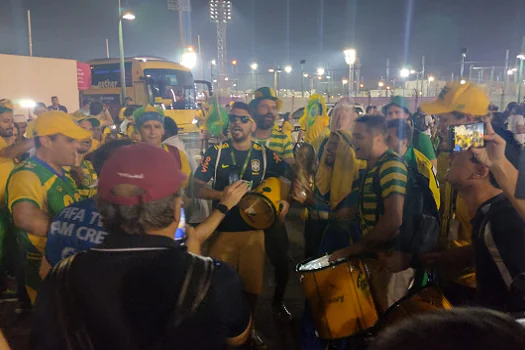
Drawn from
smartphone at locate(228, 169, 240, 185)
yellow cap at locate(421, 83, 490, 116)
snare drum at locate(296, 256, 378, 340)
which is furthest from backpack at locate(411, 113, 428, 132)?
snare drum at locate(296, 256, 378, 340)

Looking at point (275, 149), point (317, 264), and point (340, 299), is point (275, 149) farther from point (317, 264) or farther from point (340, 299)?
point (340, 299)

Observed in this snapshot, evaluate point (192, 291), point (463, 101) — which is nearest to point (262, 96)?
point (463, 101)

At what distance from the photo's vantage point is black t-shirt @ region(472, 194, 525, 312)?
2070 millimetres

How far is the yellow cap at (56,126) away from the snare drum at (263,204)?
1.40 m

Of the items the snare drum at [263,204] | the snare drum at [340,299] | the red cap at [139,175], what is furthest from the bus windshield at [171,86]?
the red cap at [139,175]

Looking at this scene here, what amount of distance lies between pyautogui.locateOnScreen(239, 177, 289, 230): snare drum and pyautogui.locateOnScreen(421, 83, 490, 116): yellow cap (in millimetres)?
1575

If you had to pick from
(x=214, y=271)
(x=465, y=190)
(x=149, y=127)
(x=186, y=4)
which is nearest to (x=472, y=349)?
(x=214, y=271)

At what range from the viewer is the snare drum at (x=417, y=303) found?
2020mm

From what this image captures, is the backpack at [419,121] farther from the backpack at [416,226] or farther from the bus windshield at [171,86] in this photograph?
the bus windshield at [171,86]

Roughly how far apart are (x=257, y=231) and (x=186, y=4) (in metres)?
33.4

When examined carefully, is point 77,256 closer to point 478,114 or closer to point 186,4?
point 478,114

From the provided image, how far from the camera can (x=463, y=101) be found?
3.50 metres

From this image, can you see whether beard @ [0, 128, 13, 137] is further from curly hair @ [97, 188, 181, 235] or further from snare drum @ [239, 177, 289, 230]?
curly hair @ [97, 188, 181, 235]

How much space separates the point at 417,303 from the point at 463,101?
212cm
